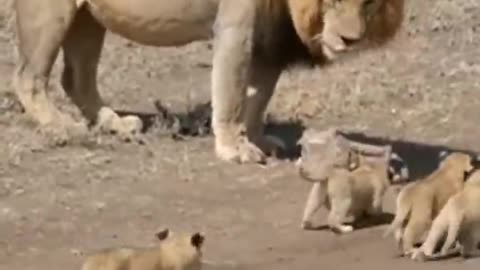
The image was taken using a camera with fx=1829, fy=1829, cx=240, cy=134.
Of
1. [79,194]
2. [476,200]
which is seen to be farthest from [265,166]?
[476,200]

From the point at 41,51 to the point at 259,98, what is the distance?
117 centimetres

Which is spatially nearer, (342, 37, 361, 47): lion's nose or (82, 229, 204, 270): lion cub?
(82, 229, 204, 270): lion cub

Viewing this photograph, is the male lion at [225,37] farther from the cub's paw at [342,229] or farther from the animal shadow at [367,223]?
the cub's paw at [342,229]

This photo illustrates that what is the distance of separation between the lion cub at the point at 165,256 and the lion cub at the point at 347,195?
3.50 ft

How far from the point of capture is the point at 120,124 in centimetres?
933

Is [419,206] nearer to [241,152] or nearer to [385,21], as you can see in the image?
[241,152]

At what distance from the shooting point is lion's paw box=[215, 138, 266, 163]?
8.64 metres

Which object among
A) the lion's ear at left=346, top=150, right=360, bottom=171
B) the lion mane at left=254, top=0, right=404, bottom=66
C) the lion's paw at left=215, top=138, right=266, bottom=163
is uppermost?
the lion mane at left=254, top=0, right=404, bottom=66

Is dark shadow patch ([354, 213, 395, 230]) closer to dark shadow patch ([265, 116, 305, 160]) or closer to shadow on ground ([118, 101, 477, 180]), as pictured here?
shadow on ground ([118, 101, 477, 180])

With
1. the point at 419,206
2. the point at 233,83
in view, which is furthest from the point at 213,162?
the point at 419,206

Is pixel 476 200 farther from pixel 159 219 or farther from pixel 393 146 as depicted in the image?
pixel 393 146

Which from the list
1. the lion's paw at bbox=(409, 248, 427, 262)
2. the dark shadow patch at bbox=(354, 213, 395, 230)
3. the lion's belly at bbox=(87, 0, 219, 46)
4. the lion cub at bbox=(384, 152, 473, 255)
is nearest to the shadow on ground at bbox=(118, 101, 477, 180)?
the lion's belly at bbox=(87, 0, 219, 46)

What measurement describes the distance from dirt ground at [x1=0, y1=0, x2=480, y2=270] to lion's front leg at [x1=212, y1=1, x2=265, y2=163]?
13 centimetres

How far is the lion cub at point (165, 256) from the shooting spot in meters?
6.08
